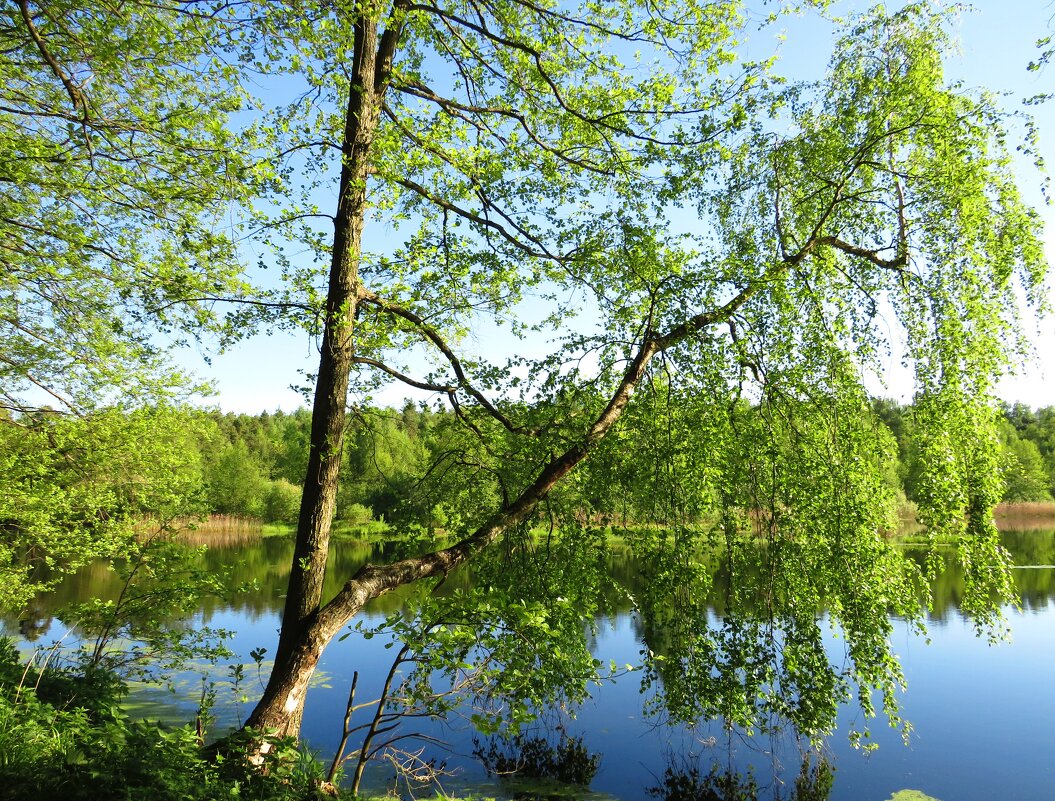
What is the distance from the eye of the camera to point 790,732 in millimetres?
9023

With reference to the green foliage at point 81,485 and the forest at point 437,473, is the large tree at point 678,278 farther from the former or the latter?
the green foliage at point 81,485

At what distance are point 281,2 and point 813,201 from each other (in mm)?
5127

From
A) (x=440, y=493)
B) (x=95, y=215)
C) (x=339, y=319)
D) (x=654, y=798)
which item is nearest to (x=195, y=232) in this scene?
(x=95, y=215)

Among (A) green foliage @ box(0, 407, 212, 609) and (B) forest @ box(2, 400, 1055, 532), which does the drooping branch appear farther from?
(A) green foliage @ box(0, 407, 212, 609)

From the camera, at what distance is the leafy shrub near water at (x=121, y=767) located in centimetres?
364

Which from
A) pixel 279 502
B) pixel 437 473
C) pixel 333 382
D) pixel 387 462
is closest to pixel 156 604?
pixel 437 473

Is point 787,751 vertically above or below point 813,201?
below

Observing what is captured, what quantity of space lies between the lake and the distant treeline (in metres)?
1.67

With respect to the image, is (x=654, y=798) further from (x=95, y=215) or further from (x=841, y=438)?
(x=95, y=215)

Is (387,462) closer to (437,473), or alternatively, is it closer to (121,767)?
(437,473)

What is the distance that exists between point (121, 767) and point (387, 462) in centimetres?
3096

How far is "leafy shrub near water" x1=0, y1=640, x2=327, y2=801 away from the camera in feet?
11.9

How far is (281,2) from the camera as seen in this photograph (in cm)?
453

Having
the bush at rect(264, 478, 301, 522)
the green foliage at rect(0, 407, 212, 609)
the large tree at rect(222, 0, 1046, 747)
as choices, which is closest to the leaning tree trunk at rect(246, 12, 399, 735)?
the large tree at rect(222, 0, 1046, 747)
